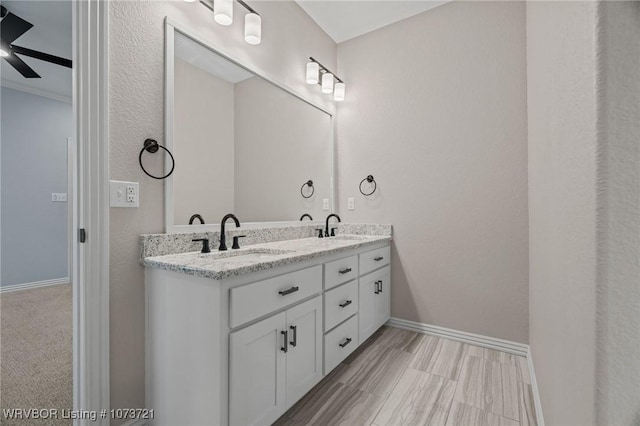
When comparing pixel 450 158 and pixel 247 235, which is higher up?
pixel 450 158

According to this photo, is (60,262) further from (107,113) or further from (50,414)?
(107,113)

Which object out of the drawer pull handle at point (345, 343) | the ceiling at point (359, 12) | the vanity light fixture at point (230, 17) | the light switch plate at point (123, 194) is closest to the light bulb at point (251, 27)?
the vanity light fixture at point (230, 17)

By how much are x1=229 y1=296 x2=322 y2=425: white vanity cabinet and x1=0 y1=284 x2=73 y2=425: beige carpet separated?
96 centimetres

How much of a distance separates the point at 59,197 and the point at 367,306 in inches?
168

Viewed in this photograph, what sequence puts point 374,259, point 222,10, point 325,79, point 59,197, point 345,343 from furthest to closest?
Answer: point 59,197
point 325,79
point 374,259
point 345,343
point 222,10

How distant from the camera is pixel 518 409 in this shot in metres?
1.46

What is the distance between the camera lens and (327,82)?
8.34ft

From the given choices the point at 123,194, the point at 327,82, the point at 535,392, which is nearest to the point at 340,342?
the point at 535,392

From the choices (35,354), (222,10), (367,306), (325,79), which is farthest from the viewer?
(325,79)

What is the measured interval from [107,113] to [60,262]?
3845 mm

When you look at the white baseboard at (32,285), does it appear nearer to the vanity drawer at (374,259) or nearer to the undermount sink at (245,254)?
the undermount sink at (245,254)

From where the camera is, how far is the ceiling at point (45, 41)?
2.18 meters

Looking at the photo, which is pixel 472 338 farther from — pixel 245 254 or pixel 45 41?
pixel 45 41

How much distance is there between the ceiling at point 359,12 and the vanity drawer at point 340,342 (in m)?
2.41
